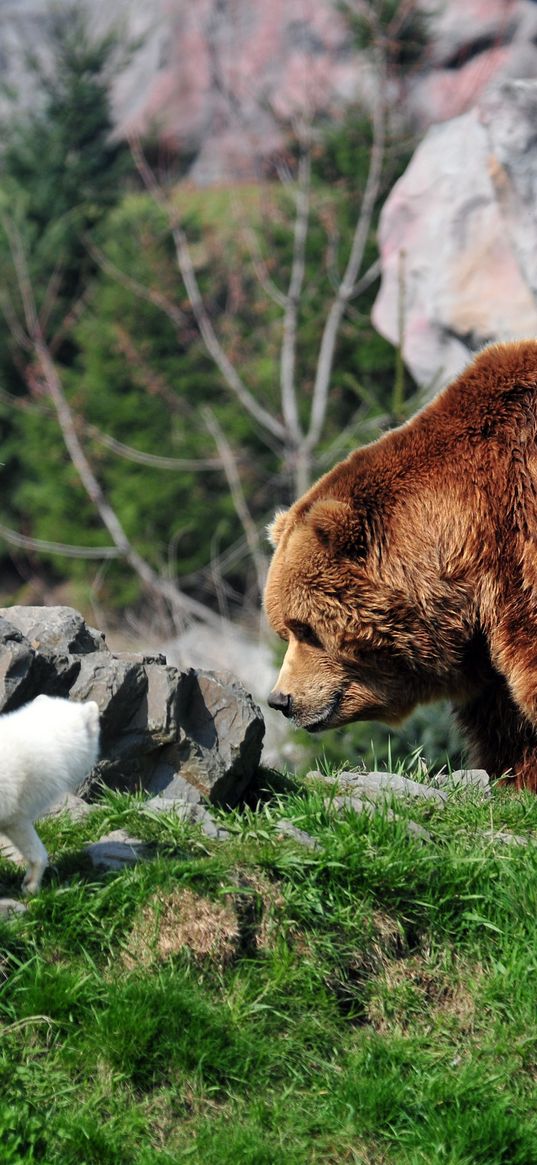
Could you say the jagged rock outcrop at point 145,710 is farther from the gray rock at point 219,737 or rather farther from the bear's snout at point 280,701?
the bear's snout at point 280,701

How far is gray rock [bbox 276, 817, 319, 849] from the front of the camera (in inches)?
155

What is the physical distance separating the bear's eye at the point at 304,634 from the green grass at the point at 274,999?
0.92 m

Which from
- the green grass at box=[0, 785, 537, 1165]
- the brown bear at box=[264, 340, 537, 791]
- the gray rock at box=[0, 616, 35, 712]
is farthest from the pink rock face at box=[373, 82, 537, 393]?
the green grass at box=[0, 785, 537, 1165]

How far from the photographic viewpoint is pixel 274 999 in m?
3.54

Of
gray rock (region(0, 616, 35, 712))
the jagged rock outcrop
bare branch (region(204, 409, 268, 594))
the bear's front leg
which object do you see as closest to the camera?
gray rock (region(0, 616, 35, 712))

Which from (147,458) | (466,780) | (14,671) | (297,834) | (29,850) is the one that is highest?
(14,671)

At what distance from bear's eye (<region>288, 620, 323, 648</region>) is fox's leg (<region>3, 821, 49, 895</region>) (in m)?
1.59

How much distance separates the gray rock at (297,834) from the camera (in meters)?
3.93

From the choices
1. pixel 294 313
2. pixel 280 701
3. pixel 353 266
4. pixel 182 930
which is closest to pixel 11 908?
pixel 182 930

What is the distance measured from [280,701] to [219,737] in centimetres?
46

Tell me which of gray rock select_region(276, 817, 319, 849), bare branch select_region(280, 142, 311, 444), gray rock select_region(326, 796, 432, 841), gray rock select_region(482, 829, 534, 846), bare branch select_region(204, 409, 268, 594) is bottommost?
bare branch select_region(204, 409, 268, 594)

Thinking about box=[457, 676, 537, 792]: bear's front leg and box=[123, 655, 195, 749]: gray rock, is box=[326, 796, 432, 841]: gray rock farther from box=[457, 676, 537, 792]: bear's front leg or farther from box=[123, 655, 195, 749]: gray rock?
box=[457, 676, 537, 792]: bear's front leg

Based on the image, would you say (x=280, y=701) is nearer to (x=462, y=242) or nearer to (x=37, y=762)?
(x=37, y=762)

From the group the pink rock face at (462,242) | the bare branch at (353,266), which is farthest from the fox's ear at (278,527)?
the bare branch at (353,266)
